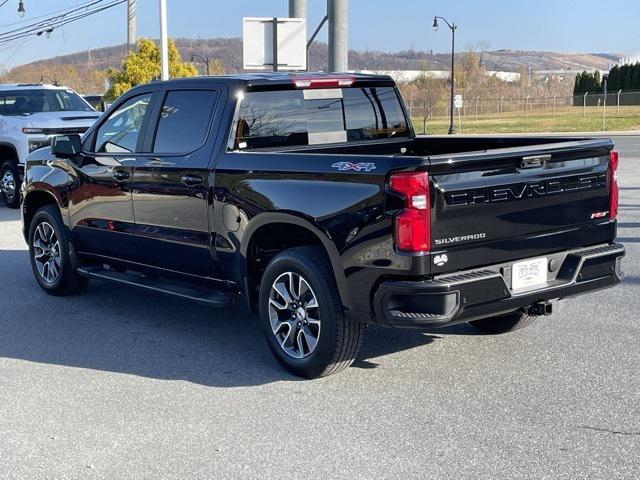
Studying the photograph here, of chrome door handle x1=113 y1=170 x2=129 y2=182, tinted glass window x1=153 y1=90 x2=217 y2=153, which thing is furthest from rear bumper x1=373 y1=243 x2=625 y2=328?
chrome door handle x1=113 y1=170 x2=129 y2=182

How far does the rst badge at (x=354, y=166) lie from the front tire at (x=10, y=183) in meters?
11.1

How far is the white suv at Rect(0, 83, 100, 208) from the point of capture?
1452 cm

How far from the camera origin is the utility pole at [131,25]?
1341 inches

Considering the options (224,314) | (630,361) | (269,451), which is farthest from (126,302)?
(630,361)

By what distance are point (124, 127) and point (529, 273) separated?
3639 mm

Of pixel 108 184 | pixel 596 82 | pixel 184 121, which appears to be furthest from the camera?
pixel 596 82

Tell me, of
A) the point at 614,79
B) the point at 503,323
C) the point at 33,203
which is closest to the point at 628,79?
the point at 614,79

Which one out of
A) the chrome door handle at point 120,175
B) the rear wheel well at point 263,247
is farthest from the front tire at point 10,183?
the rear wheel well at point 263,247

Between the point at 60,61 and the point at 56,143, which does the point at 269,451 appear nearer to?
the point at 56,143

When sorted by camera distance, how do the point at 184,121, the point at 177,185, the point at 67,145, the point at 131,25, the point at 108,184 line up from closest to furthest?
the point at 177,185 < the point at 184,121 < the point at 108,184 < the point at 67,145 < the point at 131,25

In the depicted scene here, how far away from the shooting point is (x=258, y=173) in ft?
18.8

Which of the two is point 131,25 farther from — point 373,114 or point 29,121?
point 373,114

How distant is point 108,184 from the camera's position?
23.6ft

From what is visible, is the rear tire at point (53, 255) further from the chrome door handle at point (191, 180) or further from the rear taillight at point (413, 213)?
the rear taillight at point (413, 213)
